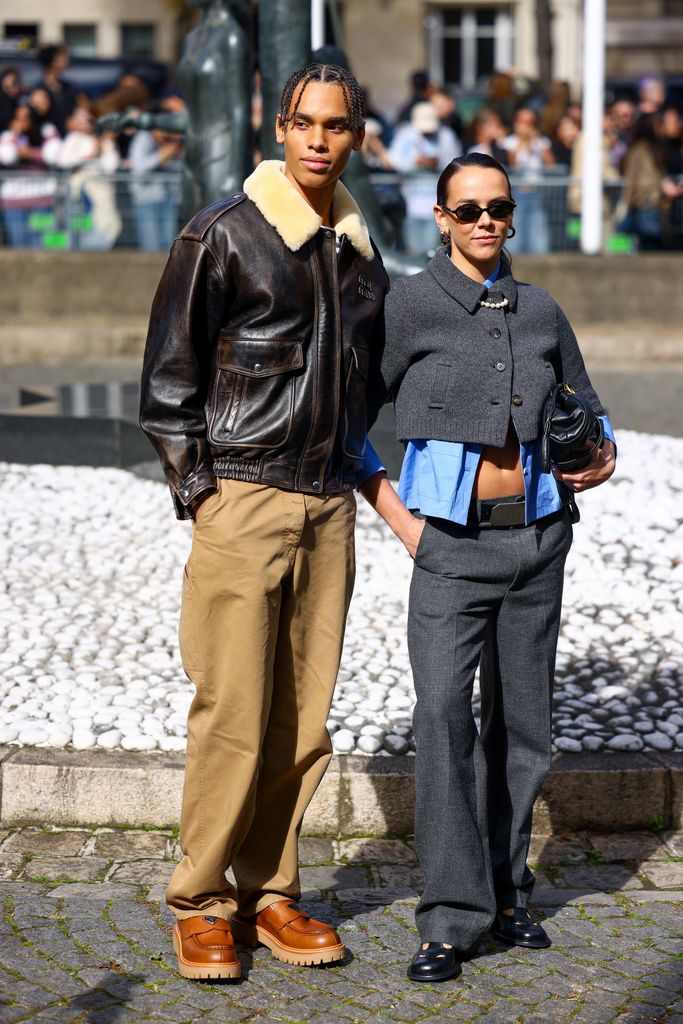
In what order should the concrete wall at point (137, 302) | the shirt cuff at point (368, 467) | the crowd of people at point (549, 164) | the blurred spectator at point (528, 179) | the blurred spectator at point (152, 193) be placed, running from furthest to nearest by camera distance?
the concrete wall at point (137, 302) < the crowd of people at point (549, 164) < the blurred spectator at point (528, 179) < the blurred spectator at point (152, 193) < the shirt cuff at point (368, 467)

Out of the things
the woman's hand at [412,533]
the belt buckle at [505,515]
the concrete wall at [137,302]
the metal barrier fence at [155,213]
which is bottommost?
the concrete wall at [137,302]

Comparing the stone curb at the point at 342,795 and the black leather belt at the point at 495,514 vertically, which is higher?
the black leather belt at the point at 495,514

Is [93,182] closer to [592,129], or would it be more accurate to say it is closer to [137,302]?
[137,302]

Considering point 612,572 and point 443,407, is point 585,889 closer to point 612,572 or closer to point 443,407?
point 443,407

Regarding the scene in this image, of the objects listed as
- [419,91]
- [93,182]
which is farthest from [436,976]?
[419,91]

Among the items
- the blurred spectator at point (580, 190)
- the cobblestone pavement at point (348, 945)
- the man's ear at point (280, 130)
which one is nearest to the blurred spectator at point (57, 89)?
the blurred spectator at point (580, 190)

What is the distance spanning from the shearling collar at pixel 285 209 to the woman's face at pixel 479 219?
0.78 feet

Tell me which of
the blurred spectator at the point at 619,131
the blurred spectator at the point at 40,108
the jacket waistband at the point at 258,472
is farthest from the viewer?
the blurred spectator at the point at 619,131

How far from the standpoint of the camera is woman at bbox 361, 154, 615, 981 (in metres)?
3.88

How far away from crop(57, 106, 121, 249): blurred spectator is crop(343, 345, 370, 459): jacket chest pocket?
36.7 ft

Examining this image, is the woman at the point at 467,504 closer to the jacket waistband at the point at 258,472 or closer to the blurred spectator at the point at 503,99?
the jacket waistband at the point at 258,472

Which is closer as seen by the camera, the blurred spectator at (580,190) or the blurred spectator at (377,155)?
the blurred spectator at (377,155)

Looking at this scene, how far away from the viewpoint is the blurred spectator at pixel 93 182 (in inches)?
577

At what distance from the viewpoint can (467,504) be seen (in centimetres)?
386
